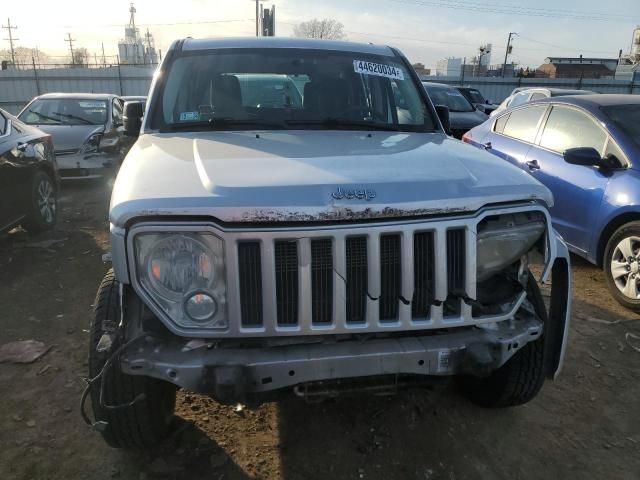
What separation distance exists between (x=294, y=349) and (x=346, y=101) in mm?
1970

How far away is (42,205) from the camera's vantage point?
636cm

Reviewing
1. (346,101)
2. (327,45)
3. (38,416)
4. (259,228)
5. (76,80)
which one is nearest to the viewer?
(259,228)

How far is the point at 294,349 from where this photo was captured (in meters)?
2.15

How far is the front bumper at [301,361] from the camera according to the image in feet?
6.76

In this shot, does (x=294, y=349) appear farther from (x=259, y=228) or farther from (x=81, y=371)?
(x=81, y=371)

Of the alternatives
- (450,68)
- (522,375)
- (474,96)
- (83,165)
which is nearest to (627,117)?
(522,375)

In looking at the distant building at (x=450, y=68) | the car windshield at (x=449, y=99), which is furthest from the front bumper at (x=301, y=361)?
the distant building at (x=450, y=68)

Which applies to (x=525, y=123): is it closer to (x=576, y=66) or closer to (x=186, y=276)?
(x=186, y=276)

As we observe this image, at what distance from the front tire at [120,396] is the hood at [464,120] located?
10.6 m

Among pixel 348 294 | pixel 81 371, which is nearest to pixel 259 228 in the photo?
pixel 348 294

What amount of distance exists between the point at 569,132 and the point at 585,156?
30.7 inches

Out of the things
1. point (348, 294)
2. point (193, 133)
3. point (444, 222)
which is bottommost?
point (348, 294)

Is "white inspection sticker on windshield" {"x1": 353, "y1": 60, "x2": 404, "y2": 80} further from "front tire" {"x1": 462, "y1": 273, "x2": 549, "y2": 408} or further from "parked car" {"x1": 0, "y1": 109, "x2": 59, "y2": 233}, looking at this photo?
"parked car" {"x1": 0, "y1": 109, "x2": 59, "y2": 233}

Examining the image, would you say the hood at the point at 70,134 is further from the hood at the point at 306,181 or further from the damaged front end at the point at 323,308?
the damaged front end at the point at 323,308
